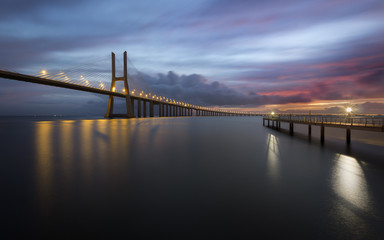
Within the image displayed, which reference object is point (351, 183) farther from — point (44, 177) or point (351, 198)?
point (44, 177)

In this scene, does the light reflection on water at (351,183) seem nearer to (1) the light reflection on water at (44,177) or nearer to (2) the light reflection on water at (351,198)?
(2) the light reflection on water at (351,198)

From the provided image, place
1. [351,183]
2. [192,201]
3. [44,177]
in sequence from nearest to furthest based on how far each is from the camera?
[192,201] < [351,183] < [44,177]

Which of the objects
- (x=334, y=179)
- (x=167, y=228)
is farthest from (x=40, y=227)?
(x=334, y=179)

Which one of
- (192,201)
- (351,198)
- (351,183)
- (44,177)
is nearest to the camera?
(192,201)

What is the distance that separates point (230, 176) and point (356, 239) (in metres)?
5.95

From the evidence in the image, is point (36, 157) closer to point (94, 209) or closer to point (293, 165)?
point (94, 209)

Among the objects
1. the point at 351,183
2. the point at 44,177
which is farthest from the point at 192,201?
the point at 44,177

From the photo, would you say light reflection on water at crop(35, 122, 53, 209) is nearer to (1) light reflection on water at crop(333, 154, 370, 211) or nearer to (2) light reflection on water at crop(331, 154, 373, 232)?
(2) light reflection on water at crop(331, 154, 373, 232)

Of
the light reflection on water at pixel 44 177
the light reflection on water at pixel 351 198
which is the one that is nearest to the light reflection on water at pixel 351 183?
the light reflection on water at pixel 351 198

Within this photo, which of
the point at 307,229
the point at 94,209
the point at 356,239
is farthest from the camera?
the point at 94,209

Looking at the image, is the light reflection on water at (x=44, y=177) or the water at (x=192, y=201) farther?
the light reflection on water at (x=44, y=177)

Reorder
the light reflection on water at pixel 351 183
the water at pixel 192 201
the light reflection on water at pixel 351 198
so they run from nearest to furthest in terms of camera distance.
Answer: the water at pixel 192 201, the light reflection on water at pixel 351 198, the light reflection on water at pixel 351 183

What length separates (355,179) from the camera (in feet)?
34.4

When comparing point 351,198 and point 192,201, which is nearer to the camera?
point 192,201
